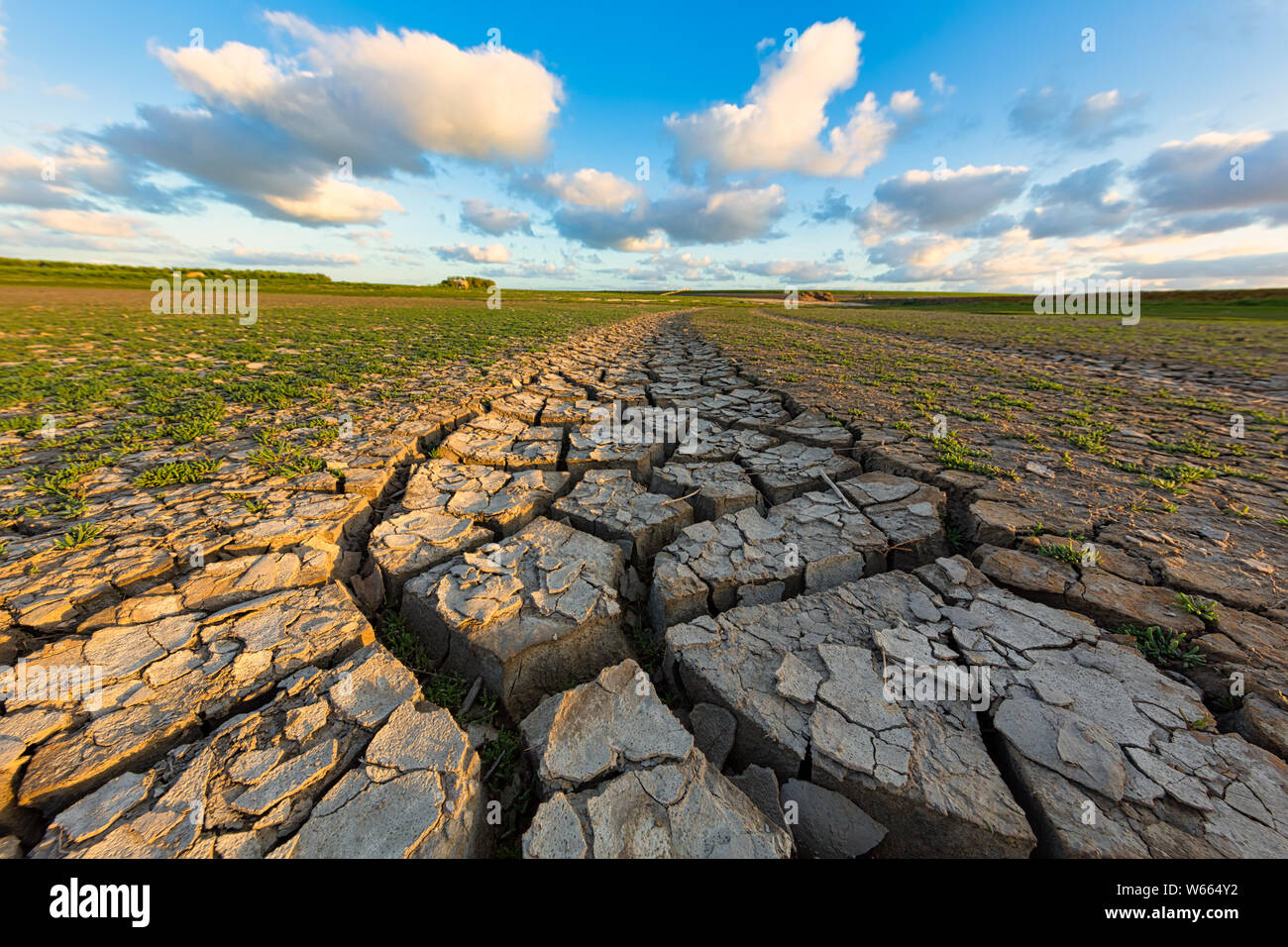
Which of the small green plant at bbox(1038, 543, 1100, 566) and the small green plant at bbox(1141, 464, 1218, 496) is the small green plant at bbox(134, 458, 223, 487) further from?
the small green plant at bbox(1141, 464, 1218, 496)

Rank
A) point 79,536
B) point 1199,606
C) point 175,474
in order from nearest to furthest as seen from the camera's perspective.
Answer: point 1199,606 < point 79,536 < point 175,474

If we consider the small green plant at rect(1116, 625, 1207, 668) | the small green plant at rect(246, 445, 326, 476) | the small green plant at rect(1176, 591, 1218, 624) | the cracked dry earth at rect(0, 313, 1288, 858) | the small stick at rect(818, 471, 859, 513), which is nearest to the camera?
the cracked dry earth at rect(0, 313, 1288, 858)

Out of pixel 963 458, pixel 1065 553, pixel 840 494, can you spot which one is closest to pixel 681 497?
pixel 840 494

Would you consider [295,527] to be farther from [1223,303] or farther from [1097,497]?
[1223,303]

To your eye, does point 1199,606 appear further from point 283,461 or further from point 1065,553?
point 283,461

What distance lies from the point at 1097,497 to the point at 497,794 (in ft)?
12.4

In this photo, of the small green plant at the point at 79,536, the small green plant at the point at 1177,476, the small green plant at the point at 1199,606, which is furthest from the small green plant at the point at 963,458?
the small green plant at the point at 79,536

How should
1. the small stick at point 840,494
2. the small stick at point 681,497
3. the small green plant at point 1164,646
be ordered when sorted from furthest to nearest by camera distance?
the small stick at point 681,497 → the small stick at point 840,494 → the small green plant at point 1164,646

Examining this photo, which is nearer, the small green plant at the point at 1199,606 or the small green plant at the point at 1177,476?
the small green plant at the point at 1199,606

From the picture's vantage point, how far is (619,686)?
165 centimetres

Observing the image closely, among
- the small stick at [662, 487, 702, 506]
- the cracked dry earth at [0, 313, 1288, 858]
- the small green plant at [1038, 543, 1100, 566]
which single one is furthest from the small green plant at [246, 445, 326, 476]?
the small green plant at [1038, 543, 1100, 566]

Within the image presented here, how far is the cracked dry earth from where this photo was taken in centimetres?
120

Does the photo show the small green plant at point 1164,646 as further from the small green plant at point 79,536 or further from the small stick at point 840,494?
the small green plant at point 79,536

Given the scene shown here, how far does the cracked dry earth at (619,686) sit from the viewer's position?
1.20 meters
